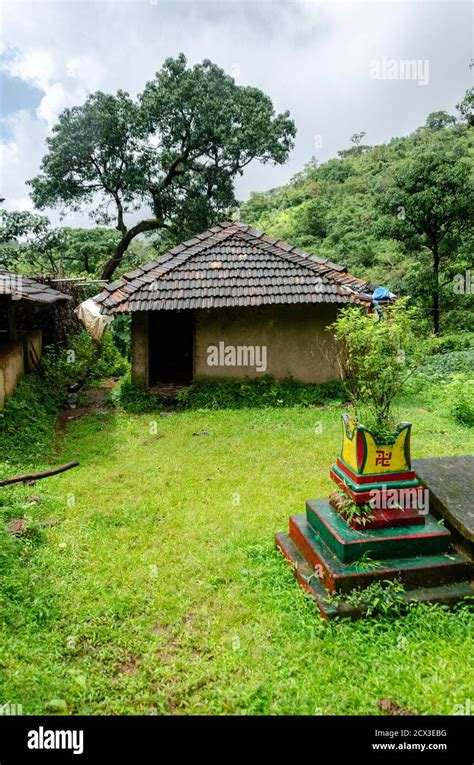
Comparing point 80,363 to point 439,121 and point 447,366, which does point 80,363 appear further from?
point 439,121

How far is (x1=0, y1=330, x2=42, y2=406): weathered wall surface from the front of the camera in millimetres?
8625

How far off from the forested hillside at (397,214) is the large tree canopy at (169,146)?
5822 millimetres

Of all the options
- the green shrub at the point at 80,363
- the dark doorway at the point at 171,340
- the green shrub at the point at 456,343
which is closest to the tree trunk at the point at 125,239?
the green shrub at the point at 80,363

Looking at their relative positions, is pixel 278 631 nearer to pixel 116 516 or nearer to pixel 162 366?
pixel 116 516

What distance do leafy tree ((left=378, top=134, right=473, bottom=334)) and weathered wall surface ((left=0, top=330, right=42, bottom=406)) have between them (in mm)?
13295

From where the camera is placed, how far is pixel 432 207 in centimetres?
1664

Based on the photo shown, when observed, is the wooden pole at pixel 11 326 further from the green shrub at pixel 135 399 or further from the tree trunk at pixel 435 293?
the tree trunk at pixel 435 293

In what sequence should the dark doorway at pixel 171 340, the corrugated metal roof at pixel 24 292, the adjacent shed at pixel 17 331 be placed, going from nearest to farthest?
the corrugated metal roof at pixel 24 292 < the adjacent shed at pixel 17 331 < the dark doorway at pixel 171 340

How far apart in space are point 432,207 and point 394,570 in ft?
52.6

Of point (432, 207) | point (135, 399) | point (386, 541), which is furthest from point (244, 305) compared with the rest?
point (432, 207)

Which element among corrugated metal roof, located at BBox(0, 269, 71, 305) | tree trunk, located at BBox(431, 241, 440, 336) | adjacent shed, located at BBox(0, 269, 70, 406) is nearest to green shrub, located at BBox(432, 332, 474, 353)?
tree trunk, located at BBox(431, 241, 440, 336)

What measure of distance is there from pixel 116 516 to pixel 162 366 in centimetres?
922

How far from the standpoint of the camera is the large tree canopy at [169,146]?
18.2 metres
